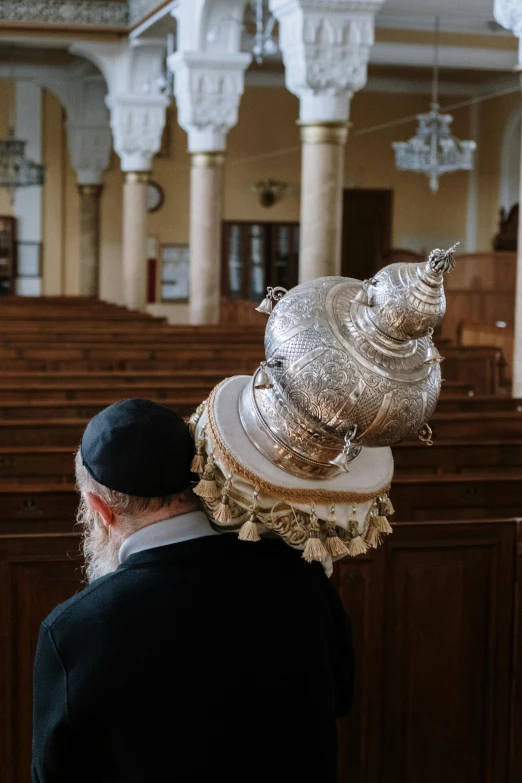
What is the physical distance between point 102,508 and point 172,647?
245mm

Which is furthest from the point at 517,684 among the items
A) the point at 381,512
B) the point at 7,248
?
the point at 7,248

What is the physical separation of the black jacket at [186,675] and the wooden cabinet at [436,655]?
1498 millimetres

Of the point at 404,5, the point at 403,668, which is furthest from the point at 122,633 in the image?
the point at 404,5

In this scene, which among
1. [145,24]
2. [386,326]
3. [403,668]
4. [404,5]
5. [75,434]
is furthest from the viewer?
[145,24]

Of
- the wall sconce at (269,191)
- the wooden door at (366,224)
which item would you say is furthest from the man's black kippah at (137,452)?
the wall sconce at (269,191)

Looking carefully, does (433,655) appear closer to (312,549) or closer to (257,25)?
(312,549)

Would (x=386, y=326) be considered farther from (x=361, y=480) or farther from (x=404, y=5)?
(x=404, y=5)

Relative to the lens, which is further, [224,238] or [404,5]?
[224,238]

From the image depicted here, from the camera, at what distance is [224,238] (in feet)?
67.4

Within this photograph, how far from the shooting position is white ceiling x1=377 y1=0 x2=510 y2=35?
514 inches

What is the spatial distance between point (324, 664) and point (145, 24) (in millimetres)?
13284

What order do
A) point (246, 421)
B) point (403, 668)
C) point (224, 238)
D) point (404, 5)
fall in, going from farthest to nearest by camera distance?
point (224, 238)
point (404, 5)
point (403, 668)
point (246, 421)

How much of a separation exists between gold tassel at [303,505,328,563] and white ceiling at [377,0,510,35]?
12.2m

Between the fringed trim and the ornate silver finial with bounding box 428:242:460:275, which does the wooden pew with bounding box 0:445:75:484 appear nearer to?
the fringed trim
